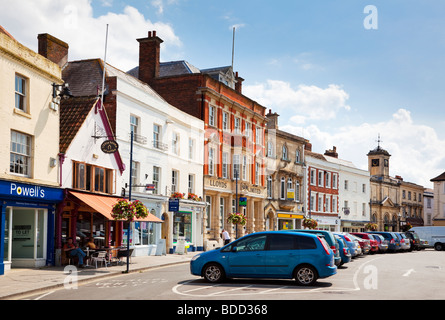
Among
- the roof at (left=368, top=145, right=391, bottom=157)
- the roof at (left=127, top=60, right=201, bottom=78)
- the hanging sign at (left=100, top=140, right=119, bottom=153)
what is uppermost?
the roof at (left=127, top=60, right=201, bottom=78)

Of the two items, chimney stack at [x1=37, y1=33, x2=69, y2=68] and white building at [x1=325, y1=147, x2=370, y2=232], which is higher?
chimney stack at [x1=37, y1=33, x2=69, y2=68]

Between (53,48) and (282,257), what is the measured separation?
72.5 feet

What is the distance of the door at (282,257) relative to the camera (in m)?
16.5

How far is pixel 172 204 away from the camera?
3406cm

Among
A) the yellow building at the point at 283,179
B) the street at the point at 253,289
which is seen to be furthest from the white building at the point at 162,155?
the yellow building at the point at 283,179

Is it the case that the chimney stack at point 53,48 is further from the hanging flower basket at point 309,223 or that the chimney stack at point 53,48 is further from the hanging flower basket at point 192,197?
the hanging flower basket at point 309,223

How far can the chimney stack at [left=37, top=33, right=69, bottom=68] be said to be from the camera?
3162 cm

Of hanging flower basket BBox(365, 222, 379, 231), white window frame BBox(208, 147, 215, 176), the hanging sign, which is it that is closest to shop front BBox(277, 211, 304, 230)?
white window frame BBox(208, 147, 215, 176)

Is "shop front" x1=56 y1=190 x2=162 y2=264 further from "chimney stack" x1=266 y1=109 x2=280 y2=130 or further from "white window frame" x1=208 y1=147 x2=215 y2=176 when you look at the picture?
"chimney stack" x1=266 y1=109 x2=280 y2=130

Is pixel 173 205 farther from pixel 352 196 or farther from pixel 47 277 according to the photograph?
pixel 352 196

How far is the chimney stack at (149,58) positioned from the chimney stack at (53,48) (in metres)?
9.05

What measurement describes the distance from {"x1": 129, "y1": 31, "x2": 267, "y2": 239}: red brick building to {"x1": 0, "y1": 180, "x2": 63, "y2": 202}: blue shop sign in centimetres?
1812

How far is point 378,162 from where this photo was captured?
81.9 meters

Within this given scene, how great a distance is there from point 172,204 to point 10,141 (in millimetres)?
14361
